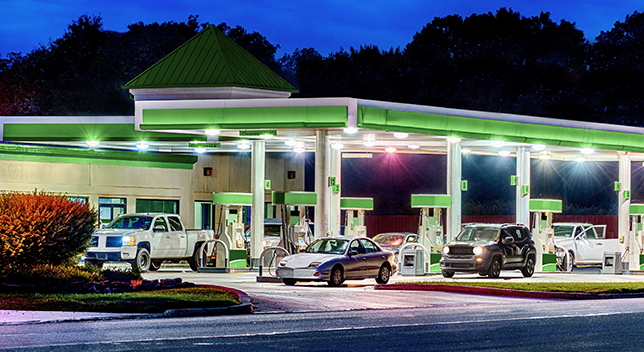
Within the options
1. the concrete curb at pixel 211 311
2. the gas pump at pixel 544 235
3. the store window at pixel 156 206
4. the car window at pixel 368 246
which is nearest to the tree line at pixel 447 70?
the store window at pixel 156 206

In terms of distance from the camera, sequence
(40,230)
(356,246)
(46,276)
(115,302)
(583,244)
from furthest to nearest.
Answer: (583,244) < (356,246) < (40,230) < (46,276) < (115,302)

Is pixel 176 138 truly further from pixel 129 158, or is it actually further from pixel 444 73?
pixel 444 73

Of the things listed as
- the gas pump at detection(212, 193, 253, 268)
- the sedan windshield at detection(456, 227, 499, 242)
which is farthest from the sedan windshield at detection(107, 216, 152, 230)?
the sedan windshield at detection(456, 227, 499, 242)

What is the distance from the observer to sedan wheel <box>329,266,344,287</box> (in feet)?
81.6

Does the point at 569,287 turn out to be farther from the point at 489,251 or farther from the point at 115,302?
the point at 115,302

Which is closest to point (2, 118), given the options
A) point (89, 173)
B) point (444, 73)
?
point (89, 173)

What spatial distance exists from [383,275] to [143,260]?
8.35 metres

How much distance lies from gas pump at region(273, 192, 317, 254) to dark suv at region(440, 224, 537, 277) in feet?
15.8

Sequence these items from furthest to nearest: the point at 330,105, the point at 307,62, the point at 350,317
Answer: the point at 307,62 → the point at 330,105 → the point at 350,317

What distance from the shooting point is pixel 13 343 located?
12250 millimetres

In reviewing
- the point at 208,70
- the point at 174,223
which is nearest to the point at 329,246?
the point at 174,223

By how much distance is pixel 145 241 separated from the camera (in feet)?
98.8

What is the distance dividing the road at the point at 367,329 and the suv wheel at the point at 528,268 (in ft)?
31.9

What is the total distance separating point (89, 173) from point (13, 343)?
85.9ft
